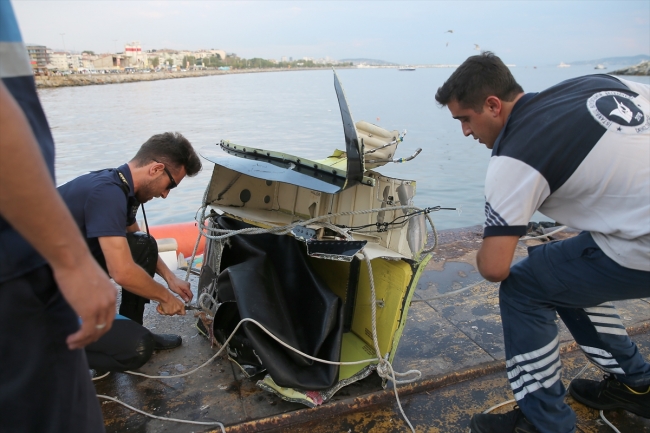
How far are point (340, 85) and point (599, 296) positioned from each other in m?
1.46

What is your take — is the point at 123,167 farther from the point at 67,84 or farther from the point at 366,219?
the point at 67,84

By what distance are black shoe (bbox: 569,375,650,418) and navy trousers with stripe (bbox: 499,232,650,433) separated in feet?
0.62

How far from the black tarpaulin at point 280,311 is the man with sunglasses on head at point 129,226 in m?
0.37

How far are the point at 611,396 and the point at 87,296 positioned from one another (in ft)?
7.93

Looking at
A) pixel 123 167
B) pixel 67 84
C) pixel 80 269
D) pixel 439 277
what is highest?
pixel 80 269

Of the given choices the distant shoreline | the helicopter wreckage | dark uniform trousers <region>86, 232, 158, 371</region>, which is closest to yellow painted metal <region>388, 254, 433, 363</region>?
the helicopter wreckage

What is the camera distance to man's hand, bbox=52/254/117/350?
1.03 meters

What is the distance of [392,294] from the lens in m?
2.45

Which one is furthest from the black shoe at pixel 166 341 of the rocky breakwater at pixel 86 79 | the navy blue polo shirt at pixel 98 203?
the rocky breakwater at pixel 86 79

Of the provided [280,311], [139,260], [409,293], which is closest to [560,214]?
[409,293]

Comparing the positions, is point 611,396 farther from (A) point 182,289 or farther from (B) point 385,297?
(A) point 182,289

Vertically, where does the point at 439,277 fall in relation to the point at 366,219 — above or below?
below

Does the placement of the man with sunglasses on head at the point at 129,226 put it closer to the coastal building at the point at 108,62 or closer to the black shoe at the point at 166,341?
the black shoe at the point at 166,341

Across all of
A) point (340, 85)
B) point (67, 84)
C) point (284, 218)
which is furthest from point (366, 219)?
point (67, 84)
